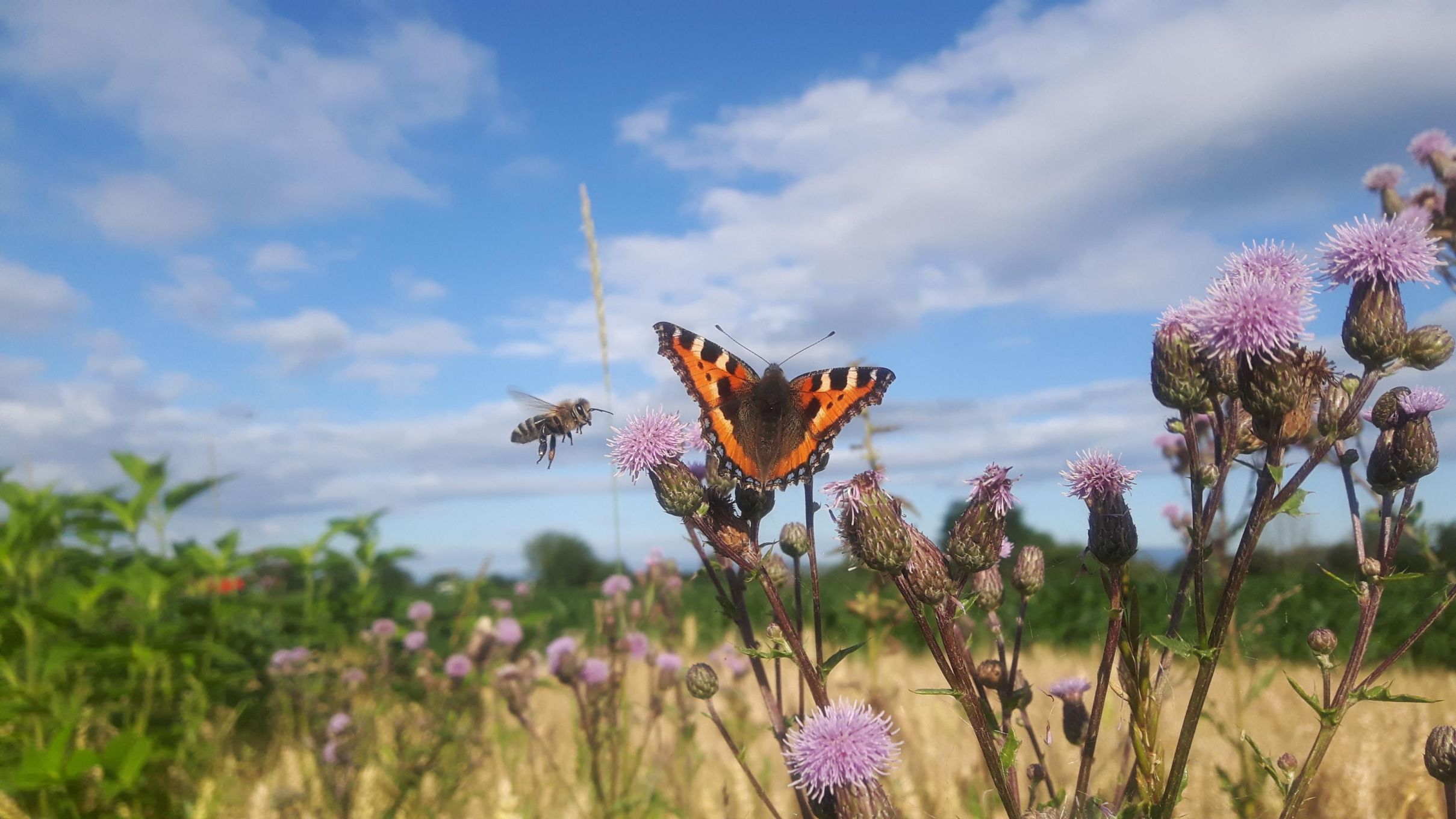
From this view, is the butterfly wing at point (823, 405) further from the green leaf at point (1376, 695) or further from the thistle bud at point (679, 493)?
the green leaf at point (1376, 695)

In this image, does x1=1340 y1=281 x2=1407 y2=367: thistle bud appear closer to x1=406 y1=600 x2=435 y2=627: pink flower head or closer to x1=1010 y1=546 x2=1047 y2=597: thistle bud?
x1=1010 y1=546 x2=1047 y2=597: thistle bud

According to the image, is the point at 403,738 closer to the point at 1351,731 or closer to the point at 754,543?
the point at 754,543

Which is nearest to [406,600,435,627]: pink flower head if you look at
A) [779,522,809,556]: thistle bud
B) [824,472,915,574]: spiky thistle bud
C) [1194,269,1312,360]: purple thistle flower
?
[779,522,809,556]: thistle bud

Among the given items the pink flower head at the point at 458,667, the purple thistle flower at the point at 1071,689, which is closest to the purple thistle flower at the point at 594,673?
the pink flower head at the point at 458,667

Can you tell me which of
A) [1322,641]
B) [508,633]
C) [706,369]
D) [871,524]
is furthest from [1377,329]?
[508,633]

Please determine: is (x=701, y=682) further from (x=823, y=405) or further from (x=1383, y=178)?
(x=1383, y=178)

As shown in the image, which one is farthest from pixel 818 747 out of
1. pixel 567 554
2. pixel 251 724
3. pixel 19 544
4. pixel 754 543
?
pixel 567 554
